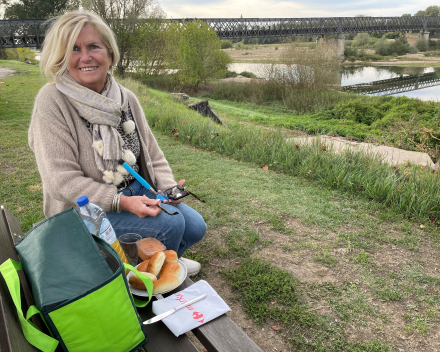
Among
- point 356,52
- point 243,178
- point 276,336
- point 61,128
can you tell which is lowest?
point 276,336

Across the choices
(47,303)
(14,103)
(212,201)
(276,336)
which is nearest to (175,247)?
(276,336)

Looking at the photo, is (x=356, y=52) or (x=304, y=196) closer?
(x=304, y=196)

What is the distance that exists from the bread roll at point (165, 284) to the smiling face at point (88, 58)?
55.7 inches

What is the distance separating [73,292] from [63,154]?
1163 millimetres

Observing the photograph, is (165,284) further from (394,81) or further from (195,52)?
(394,81)

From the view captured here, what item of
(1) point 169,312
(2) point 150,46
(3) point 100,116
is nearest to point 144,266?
(1) point 169,312

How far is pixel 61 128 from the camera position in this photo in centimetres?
212

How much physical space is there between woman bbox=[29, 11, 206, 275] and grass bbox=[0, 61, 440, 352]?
964 mm

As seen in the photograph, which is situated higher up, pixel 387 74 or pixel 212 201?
pixel 387 74

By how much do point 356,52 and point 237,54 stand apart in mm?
22801

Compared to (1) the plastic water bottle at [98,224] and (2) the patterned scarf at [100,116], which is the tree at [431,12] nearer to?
(2) the patterned scarf at [100,116]

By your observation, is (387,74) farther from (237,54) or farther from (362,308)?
(362,308)

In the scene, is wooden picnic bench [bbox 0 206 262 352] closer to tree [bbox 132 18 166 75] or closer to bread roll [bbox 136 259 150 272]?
bread roll [bbox 136 259 150 272]

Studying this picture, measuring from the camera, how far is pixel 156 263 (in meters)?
1.78
